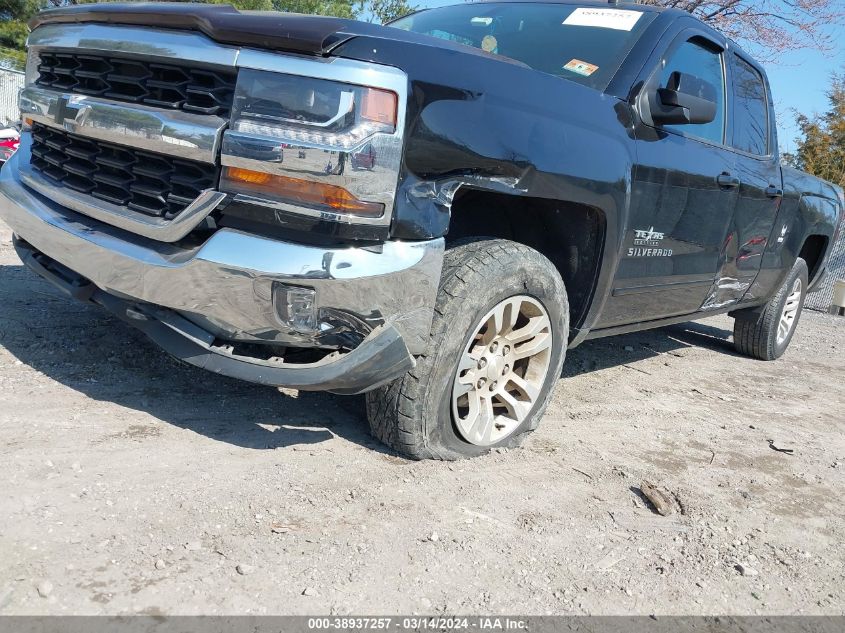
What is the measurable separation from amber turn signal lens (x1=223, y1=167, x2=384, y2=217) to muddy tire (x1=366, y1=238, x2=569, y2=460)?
20.5 inches

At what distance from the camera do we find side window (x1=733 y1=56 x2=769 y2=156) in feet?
14.8

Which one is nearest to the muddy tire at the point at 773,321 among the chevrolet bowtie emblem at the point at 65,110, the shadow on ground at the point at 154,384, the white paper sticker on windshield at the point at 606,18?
the white paper sticker on windshield at the point at 606,18

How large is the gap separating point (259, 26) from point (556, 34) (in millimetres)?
1780

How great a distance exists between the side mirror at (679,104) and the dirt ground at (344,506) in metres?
1.45

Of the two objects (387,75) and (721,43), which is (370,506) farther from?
(721,43)

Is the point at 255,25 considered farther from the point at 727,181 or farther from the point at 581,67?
the point at 727,181

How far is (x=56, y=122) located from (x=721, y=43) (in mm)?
3425

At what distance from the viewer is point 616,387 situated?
4488mm

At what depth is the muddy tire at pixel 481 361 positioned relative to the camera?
2.66 meters

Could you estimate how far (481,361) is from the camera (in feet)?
9.61

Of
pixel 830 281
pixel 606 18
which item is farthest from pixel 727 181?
pixel 830 281

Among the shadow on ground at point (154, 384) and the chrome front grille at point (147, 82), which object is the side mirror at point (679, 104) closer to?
the shadow on ground at point (154, 384)

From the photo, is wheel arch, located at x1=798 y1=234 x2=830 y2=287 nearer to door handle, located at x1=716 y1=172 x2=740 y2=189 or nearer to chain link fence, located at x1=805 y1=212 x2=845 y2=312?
door handle, located at x1=716 y1=172 x2=740 y2=189

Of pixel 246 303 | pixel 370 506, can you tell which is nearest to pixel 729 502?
pixel 370 506
